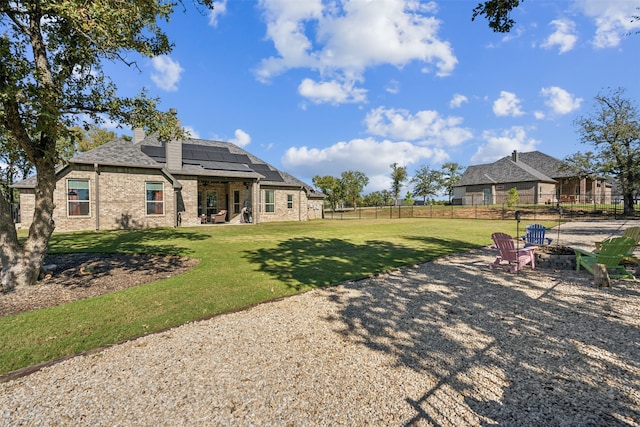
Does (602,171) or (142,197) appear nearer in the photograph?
(142,197)

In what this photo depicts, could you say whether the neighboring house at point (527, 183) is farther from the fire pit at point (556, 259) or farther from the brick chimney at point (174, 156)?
the brick chimney at point (174, 156)

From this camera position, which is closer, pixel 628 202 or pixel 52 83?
pixel 52 83

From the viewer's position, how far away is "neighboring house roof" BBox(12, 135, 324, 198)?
16.3 metres

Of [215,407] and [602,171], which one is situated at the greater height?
[602,171]

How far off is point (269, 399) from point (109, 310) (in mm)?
3424

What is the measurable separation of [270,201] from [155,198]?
809 cm

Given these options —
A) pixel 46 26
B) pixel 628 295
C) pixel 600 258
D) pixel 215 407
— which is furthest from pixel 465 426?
pixel 46 26

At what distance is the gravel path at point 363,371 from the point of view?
2.43 m

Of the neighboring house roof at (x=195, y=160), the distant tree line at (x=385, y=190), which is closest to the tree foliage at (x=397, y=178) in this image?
the distant tree line at (x=385, y=190)

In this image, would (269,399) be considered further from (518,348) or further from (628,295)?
(628,295)

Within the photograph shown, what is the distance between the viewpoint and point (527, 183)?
1523 inches

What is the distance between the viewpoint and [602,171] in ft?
82.6

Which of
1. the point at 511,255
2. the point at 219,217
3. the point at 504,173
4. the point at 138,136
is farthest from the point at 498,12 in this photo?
the point at 504,173

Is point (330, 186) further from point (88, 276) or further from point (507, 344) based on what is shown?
point (507, 344)
